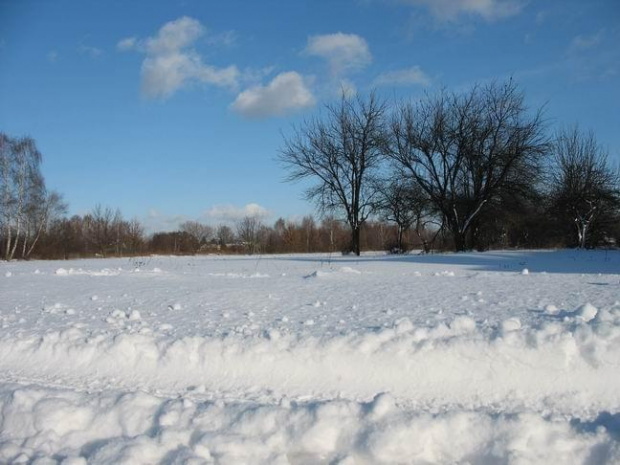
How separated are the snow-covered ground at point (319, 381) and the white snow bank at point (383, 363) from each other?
0.05 ft

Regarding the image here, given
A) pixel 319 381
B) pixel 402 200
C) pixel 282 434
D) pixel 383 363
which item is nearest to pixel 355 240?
pixel 402 200

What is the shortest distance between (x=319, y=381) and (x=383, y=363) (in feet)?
1.94

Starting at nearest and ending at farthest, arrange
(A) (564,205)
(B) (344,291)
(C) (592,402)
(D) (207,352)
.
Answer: (C) (592,402) → (D) (207,352) → (B) (344,291) → (A) (564,205)

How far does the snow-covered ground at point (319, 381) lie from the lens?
2814mm

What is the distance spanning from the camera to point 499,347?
4016mm

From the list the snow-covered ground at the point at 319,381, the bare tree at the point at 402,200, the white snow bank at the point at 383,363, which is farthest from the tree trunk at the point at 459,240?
the white snow bank at the point at 383,363

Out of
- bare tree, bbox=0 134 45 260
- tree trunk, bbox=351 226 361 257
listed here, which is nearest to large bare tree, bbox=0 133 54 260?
bare tree, bbox=0 134 45 260

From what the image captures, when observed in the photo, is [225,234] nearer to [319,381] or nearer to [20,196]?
[20,196]

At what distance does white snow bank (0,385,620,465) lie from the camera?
107 inches

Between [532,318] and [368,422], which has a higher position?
[532,318]

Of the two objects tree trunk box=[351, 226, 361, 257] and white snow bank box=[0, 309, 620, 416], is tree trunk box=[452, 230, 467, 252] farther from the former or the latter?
white snow bank box=[0, 309, 620, 416]

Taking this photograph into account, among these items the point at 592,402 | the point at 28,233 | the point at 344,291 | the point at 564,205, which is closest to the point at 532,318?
the point at 592,402

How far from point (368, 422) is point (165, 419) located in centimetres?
136

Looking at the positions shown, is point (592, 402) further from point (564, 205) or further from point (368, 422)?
point (564, 205)
